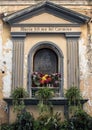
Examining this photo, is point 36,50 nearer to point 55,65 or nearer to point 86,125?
point 55,65

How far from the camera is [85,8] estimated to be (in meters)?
19.1

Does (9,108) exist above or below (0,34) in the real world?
below

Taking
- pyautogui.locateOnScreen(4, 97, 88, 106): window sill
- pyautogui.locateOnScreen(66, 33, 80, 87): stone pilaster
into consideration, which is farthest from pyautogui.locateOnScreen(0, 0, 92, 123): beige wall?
pyautogui.locateOnScreen(4, 97, 88, 106): window sill

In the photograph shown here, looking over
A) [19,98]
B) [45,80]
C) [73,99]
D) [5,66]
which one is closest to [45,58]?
[45,80]

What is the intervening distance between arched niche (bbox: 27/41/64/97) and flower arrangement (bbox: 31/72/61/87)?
0.61ft

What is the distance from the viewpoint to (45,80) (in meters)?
18.3

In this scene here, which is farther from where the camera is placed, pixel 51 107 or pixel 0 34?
pixel 0 34

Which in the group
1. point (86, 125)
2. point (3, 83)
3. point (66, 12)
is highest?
point (66, 12)

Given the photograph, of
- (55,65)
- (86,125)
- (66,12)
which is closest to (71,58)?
(55,65)

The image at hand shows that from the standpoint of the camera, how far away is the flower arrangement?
60.0 ft

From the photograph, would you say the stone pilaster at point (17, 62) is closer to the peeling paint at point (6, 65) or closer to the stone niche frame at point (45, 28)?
the stone niche frame at point (45, 28)

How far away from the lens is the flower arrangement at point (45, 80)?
18.3 m

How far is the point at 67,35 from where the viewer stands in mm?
18656

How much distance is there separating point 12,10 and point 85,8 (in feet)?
10.7
